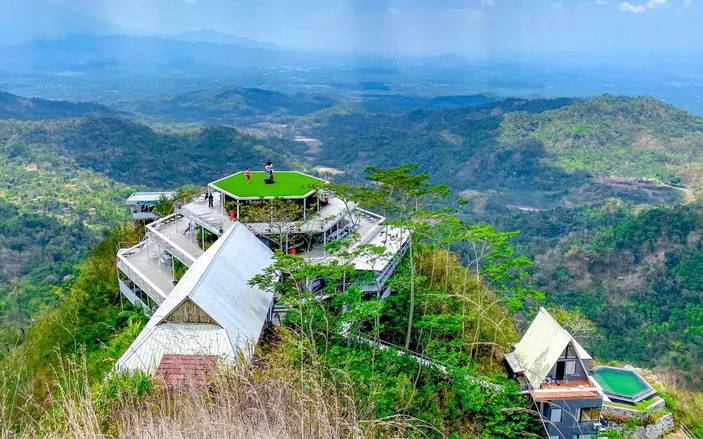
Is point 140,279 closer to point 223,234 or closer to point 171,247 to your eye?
point 171,247

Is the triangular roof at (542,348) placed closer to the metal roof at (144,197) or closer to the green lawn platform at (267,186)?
the green lawn platform at (267,186)

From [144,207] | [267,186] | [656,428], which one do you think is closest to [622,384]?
[656,428]

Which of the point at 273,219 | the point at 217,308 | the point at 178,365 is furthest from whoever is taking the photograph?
the point at 273,219

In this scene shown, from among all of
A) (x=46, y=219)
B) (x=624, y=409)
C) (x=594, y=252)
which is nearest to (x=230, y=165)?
(x=46, y=219)

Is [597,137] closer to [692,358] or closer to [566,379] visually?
[692,358]

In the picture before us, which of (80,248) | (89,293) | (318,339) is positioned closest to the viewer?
(318,339)

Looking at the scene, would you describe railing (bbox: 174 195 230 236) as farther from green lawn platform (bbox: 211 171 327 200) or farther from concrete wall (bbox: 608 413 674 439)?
concrete wall (bbox: 608 413 674 439)

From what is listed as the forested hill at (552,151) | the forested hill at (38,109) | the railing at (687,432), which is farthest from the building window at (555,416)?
the forested hill at (38,109)
